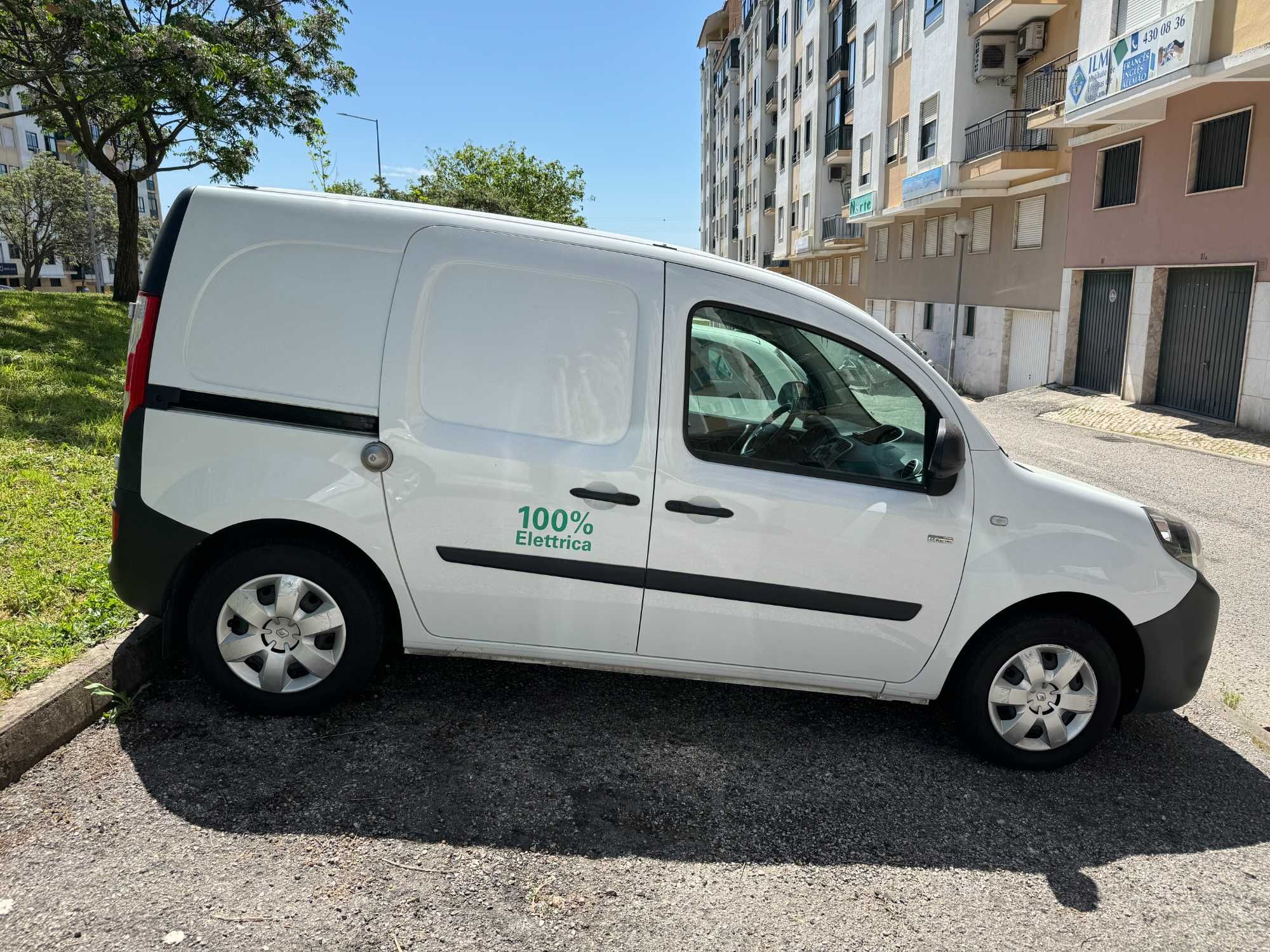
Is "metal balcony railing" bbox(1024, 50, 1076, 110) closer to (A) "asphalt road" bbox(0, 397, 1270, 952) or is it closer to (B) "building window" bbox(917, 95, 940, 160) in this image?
(B) "building window" bbox(917, 95, 940, 160)

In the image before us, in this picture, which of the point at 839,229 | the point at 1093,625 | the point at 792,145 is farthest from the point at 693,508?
the point at 792,145

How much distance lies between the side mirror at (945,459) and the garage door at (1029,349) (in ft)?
68.9

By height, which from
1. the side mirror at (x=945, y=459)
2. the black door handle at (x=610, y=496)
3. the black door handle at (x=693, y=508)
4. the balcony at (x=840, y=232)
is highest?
the balcony at (x=840, y=232)

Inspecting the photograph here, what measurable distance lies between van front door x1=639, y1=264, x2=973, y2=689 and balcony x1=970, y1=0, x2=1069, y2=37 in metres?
22.2

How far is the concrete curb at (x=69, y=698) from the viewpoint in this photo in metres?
3.32

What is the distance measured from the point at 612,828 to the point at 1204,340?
1749 cm

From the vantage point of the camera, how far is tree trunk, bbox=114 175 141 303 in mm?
21750

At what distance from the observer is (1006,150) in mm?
22750

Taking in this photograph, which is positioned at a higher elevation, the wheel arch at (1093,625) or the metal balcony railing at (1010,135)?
the metal balcony railing at (1010,135)

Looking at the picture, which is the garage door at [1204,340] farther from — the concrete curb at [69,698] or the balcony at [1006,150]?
the concrete curb at [69,698]

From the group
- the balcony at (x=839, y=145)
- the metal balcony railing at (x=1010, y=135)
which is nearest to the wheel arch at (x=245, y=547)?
the metal balcony railing at (x=1010, y=135)

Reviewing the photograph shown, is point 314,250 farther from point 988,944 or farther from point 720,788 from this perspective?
point 988,944

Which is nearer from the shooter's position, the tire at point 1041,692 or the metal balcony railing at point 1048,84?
the tire at point 1041,692

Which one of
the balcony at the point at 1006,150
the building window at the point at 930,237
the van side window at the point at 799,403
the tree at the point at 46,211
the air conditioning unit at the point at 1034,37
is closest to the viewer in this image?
the van side window at the point at 799,403
